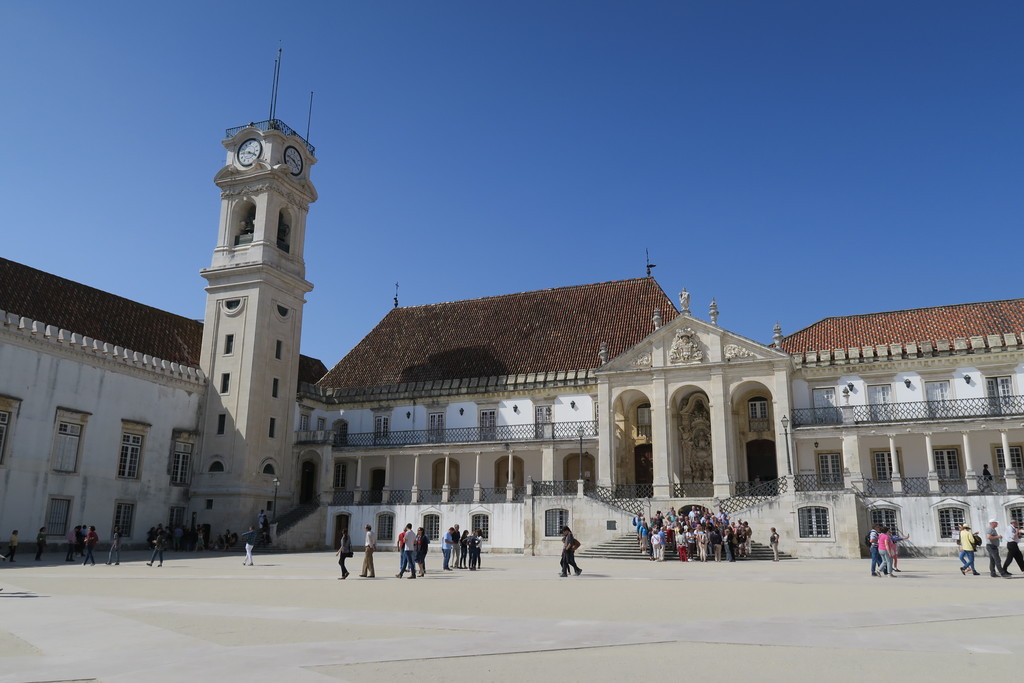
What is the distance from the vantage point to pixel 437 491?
3559cm

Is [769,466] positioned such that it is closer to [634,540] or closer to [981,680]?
[634,540]

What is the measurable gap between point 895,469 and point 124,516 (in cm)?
3046

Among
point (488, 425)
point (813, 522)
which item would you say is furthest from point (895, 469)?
point (488, 425)

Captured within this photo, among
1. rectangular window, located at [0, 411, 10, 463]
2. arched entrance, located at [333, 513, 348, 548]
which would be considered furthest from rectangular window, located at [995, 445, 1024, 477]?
rectangular window, located at [0, 411, 10, 463]

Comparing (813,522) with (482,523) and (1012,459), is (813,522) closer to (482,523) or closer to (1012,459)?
(1012,459)

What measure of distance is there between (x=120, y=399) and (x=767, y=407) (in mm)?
27258

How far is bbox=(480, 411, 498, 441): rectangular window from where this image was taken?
122 feet

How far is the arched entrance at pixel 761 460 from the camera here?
110 ft

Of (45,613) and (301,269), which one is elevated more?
(301,269)

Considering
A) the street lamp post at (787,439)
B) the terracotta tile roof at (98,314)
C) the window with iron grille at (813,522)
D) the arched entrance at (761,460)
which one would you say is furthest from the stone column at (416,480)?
the window with iron grille at (813,522)

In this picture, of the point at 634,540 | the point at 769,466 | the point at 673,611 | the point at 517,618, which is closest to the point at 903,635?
the point at 673,611

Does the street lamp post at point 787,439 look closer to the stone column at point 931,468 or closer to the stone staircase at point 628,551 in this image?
the stone staircase at point 628,551

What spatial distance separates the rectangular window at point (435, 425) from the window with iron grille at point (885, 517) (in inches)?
764

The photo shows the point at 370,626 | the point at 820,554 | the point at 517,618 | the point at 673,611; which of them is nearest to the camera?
the point at 370,626
